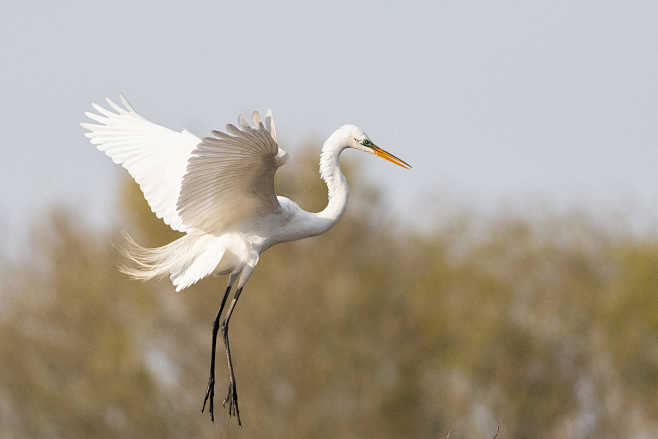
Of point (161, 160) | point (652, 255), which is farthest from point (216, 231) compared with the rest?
point (652, 255)

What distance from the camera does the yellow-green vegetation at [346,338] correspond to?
789 inches

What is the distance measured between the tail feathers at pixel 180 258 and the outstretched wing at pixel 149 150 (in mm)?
176

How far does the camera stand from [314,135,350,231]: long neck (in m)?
7.68

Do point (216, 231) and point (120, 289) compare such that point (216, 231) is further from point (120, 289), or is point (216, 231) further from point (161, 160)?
point (120, 289)

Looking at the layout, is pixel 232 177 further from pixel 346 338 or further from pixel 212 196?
pixel 346 338

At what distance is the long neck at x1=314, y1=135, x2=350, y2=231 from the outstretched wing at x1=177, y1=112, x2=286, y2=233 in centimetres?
36

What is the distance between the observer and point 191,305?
20.8 m

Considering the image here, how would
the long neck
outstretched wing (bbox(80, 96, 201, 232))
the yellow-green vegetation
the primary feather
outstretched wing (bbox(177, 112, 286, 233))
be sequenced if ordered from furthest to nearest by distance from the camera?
1. the yellow-green vegetation
2. outstretched wing (bbox(80, 96, 201, 232))
3. the long neck
4. the primary feather
5. outstretched wing (bbox(177, 112, 286, 233))

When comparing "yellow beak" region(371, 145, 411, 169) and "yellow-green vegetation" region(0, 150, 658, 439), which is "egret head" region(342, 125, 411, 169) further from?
"yellow-green vegetation" region(0, 150, 658, 439)

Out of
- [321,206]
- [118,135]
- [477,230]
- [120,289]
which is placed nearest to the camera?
[118,135]

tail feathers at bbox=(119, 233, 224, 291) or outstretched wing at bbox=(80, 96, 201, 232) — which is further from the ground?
outstretched wing at bbox=(80, 96, 201, 232)

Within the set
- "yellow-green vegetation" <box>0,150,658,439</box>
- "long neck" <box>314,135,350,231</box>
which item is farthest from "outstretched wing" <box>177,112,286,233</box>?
"yellow-green vegetation" <box>0,150,658,439</box>

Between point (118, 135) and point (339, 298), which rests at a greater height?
point (118, 135)

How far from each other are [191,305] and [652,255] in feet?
29.1
